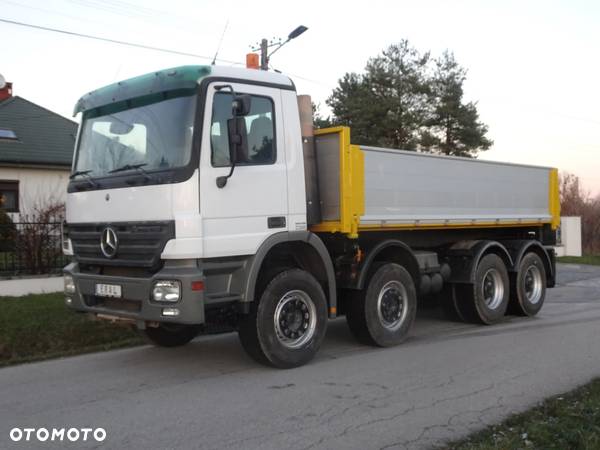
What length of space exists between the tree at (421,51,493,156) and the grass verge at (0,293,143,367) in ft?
94.9

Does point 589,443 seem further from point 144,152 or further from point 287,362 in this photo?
point 144,152

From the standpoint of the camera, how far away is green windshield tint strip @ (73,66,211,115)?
6109 mm

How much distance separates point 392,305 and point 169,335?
2837 mm

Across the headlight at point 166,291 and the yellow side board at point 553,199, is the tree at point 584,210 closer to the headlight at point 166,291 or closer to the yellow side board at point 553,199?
the yellow side board at point 553,199

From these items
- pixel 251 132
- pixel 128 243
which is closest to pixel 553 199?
pixel 251 132

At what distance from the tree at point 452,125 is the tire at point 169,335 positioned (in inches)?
1152

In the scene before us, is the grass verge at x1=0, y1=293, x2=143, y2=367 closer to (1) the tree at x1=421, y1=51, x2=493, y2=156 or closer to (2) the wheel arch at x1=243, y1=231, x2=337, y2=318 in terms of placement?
(2) the wheel arch at x1=243, y1=231, x2=337, y2=318

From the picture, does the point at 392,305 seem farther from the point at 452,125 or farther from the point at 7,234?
the point at 452,125

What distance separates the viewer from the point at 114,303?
6.53 meters

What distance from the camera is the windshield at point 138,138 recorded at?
6.07 metres

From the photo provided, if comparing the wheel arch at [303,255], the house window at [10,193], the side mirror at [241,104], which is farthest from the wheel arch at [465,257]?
the house window at [10,193]

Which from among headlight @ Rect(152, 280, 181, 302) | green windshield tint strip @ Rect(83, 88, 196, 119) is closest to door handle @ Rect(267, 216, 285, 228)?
headlight @ Rect(152, 280, 181, 302)

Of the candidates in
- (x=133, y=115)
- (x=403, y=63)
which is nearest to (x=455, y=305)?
(x=133, y=115)

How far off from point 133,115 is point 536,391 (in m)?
4.76
